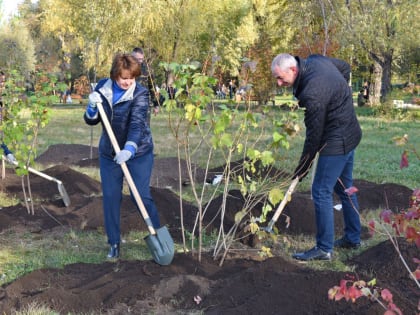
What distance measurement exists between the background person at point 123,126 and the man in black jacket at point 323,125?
3.63 ft

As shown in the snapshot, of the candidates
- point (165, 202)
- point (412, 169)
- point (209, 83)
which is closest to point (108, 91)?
point (209, 83)

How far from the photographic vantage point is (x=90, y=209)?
611 cm

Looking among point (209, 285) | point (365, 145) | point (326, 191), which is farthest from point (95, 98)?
point (365, 145)

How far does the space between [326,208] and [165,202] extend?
2.23 meters

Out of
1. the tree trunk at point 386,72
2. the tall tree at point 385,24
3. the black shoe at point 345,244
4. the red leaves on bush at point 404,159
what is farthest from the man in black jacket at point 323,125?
the tree trunk at point 386,72

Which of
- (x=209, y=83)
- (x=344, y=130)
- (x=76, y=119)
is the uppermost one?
(x=209, y=83)

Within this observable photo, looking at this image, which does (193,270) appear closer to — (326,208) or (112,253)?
(112,253)

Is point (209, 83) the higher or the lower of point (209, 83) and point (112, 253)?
the higher

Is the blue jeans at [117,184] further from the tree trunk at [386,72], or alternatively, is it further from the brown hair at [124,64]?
the tree trunk at [386,72]

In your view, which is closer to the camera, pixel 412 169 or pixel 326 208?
pixel 326 208

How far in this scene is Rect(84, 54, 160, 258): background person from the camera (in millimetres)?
4305

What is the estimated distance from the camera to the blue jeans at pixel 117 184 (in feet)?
14.9

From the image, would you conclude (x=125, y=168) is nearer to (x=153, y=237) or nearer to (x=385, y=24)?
(x=153, y=237)

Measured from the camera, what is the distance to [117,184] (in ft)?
15.2
